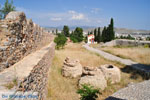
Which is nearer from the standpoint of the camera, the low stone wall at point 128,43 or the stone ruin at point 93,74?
the stone ruin at point 93,74

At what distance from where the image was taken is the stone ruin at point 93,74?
612 cm

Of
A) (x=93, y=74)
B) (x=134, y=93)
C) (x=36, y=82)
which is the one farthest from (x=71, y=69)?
(x=36, y=82)

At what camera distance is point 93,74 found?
643 cm

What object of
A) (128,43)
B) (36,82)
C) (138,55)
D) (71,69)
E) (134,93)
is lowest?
(134,93)

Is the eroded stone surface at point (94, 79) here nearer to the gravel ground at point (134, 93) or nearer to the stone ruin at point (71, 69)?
the gravel ground at point (134, 93)

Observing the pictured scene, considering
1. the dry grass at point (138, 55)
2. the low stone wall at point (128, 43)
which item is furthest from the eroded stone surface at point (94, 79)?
the low stone wall at point (128, 43)

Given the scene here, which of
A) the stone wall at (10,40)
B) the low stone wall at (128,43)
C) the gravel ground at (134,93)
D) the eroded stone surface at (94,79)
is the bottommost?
the gravel ground at (134,93)


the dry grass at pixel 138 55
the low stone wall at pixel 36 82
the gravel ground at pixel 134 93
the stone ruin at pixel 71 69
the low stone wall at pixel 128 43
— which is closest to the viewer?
the low stone wall at pixel 36 82

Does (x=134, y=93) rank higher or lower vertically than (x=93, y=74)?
lower

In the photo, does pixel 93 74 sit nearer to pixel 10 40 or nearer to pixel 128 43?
pixel 10 40

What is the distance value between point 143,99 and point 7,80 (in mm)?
4761

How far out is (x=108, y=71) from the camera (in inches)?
291

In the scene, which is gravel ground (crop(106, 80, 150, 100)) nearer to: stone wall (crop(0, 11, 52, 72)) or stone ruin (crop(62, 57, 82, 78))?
stone ruin (crop(62, 57, 82, 78))

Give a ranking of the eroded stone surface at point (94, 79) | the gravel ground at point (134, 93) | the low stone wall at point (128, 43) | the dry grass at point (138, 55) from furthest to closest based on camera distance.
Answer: the low stone wall at point (128, 43) < the dry grass at point (138, 55) < the eroded stone surface at point (94, 79) < the gravel ground at point (134, 93)
